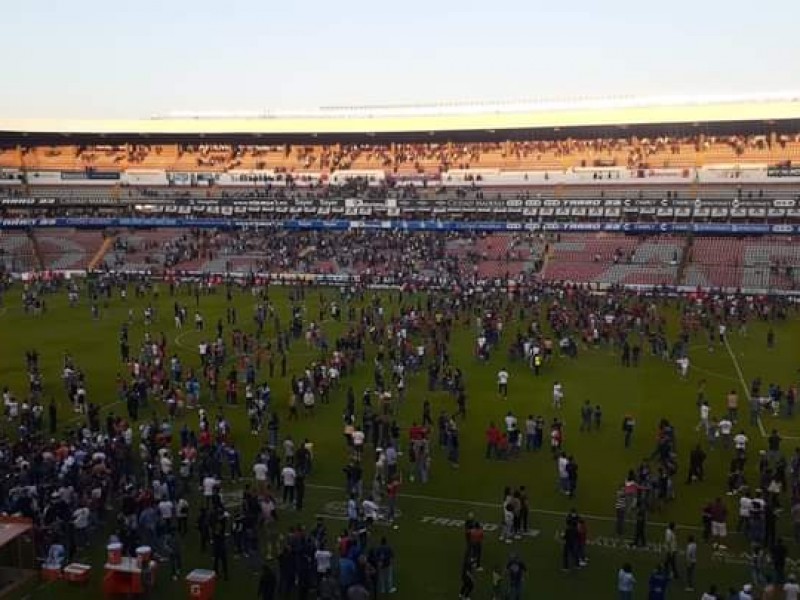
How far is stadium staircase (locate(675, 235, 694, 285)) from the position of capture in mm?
49622

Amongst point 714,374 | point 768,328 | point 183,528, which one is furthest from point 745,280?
point 183,528

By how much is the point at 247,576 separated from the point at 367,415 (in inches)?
291

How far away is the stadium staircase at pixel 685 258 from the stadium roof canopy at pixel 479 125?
943 cm

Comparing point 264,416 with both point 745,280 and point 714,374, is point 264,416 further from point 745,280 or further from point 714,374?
point 745,280

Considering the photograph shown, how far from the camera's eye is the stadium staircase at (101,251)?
5919cm

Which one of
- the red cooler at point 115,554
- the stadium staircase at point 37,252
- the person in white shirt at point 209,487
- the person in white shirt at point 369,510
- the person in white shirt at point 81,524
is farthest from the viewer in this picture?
the stadium staircase at point 37,252

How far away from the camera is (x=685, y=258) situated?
52.0m

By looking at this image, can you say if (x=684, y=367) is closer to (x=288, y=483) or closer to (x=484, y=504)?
(x=484, y=504)

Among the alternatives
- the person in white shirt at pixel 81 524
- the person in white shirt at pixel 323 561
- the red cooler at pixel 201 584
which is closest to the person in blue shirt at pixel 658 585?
the person in white shirt at pixel 323 561

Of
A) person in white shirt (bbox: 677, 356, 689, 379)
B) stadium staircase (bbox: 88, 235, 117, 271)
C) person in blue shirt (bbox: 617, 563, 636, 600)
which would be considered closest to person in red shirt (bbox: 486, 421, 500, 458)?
person in blue shirt (bbox: 617, 563, 636, 600)

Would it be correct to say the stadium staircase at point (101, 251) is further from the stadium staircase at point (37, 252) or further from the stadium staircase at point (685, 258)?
the stadium staircase at point (685, 258)

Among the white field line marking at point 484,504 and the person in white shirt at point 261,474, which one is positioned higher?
the person in white shirt at point 261,474

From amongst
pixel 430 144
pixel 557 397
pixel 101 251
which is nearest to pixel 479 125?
pixel 430 144

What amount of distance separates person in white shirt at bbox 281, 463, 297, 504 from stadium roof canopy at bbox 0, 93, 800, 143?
160ft
